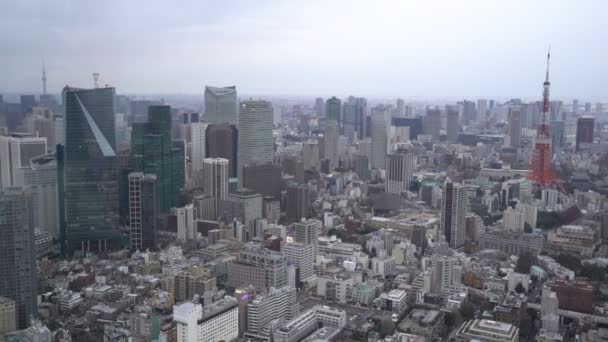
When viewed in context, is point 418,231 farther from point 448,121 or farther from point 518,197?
point 448,121

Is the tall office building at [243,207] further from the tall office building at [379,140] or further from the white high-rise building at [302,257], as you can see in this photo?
the tall office building at [379,140]

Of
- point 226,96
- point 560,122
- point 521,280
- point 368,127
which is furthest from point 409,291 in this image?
point 368,127

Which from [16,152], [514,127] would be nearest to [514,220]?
[16,152]

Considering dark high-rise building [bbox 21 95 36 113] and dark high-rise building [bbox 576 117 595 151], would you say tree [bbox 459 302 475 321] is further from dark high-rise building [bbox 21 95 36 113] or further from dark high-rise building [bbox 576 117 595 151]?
dark high-rise building [bbox 576 117 595 151]

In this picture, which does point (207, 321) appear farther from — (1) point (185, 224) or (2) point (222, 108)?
(2) point (222, 108)

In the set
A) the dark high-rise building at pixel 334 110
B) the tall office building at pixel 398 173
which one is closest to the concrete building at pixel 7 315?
the tall office building at pixel 398 173

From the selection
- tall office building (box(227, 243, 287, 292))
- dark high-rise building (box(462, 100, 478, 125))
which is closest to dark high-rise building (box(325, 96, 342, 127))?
dark high-rise building (box(462, 100, 478, 125))
